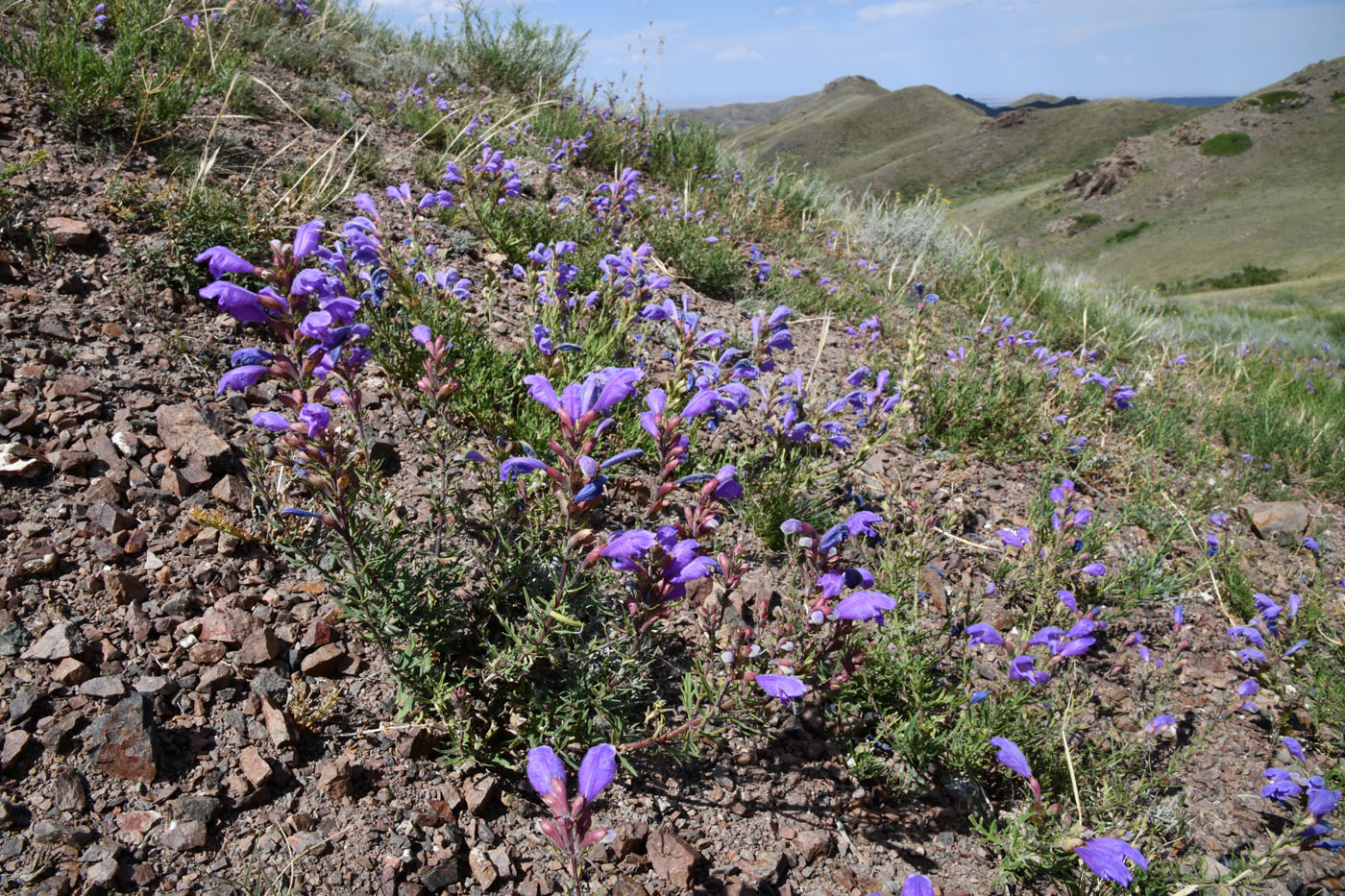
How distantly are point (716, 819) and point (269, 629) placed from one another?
1789 mm

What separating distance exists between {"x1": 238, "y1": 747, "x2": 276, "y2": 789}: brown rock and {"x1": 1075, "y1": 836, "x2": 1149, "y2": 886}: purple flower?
2.52 metres

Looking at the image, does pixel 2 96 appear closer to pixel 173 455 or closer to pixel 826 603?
pixel 173 455

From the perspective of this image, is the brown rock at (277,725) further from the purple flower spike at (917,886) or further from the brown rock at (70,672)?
the purple flower spike at (917,886)

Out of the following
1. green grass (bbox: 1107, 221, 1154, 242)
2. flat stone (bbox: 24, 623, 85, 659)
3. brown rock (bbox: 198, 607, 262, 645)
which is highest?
green grass (bbox: 1107, 221, 1154, 242)

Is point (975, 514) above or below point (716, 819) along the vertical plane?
above

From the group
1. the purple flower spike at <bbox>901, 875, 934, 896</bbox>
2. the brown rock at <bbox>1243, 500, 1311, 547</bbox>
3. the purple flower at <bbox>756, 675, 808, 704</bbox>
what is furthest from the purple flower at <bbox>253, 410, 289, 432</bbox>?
the brown rock at <bbox>1243, 500, 1311, 547</bbox>

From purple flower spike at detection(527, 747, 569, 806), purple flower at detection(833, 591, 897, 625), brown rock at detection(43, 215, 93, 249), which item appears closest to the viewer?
purple flower spike at detection(527, 747, 569, 806)

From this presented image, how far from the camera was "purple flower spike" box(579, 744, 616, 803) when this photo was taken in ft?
5.21

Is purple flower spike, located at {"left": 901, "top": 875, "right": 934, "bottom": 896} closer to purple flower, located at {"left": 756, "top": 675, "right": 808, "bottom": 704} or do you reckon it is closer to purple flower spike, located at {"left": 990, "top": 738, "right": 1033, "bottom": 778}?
Answer: purple flower, located at {"left": 756, "top": 675, "right": 808, "bottom": 704}

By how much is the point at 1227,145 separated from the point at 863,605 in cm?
9861

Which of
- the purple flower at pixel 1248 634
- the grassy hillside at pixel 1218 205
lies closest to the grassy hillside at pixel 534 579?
the purple flower at pixel 1248 634

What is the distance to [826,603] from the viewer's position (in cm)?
236

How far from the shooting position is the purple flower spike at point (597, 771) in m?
1.59

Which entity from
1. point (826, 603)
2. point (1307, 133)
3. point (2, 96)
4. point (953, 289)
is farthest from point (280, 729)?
point (1307, 133)
